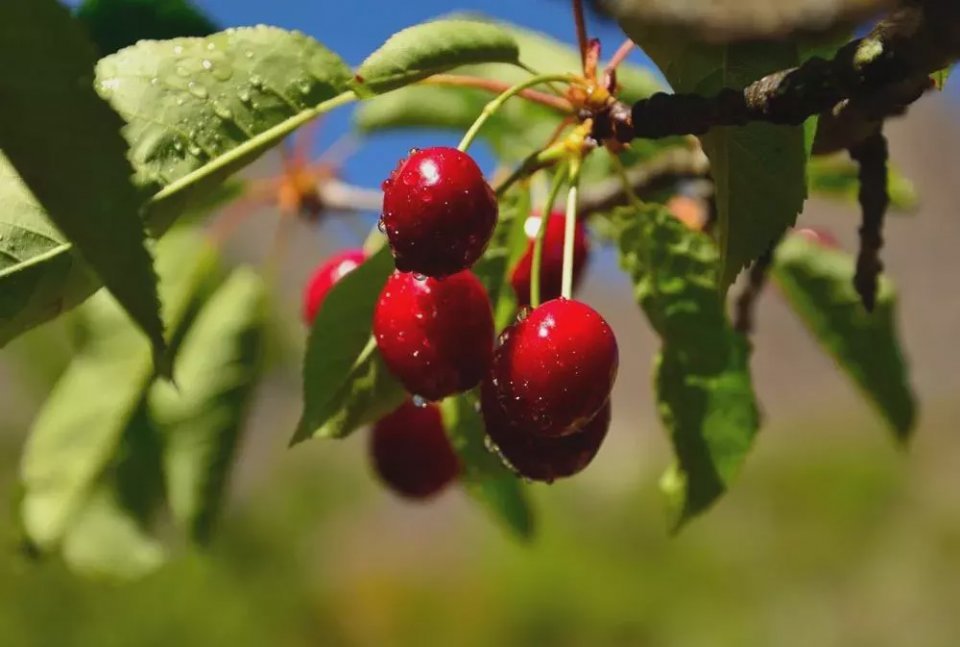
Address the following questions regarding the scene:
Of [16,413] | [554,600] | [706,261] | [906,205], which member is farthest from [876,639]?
[706,261]

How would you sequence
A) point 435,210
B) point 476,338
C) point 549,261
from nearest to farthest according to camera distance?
point 435,210 < point 476,338 < point 549,261

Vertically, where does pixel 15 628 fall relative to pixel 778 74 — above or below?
below

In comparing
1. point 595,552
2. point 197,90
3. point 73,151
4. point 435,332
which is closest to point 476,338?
point 435,332

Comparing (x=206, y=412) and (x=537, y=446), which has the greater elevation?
(x=537, y=446)

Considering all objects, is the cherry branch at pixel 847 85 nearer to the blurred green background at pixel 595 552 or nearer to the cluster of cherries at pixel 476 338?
the cluster of cherries at pixel 476 338

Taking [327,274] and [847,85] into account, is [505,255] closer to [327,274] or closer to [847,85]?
[327,274]

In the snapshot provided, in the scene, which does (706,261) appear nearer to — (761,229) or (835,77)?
(761,229)

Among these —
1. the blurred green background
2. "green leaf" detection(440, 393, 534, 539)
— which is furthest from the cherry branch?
the blurred green background
